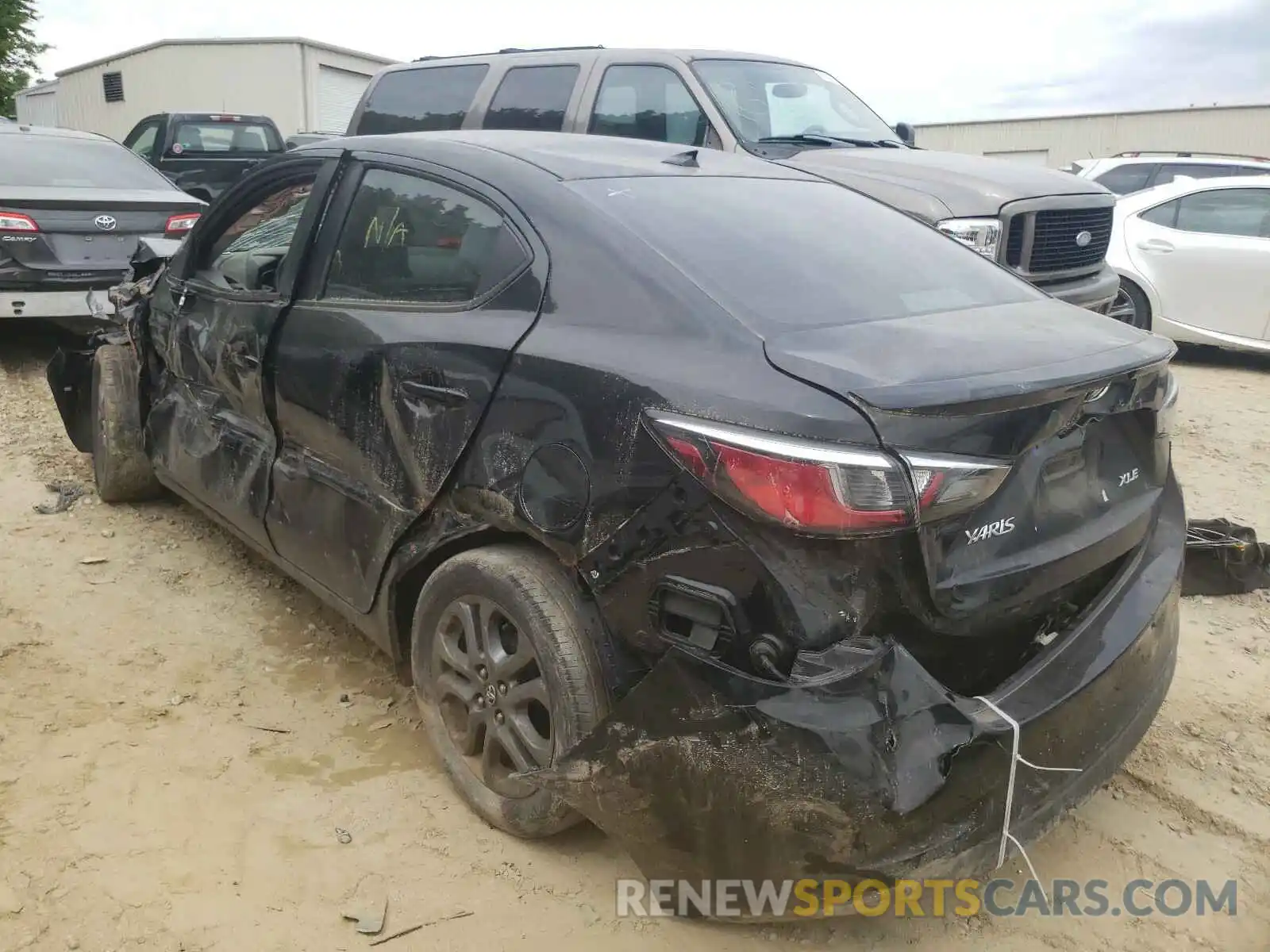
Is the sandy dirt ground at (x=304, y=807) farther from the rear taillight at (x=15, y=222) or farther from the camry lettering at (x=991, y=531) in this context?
the rear taillight at (x=15, y=222)

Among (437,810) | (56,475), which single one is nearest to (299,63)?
(56,475)

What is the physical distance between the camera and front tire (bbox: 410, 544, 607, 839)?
232cm

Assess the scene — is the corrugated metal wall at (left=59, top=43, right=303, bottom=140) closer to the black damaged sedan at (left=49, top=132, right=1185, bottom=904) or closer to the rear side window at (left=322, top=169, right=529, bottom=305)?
the rear side window at (left=322, top=169, right=529, bottom=305)

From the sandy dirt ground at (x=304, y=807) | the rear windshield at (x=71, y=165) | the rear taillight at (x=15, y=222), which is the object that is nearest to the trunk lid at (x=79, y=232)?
the rear taillight at (x=15, y=222)

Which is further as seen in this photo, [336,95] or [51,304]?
[336,95]

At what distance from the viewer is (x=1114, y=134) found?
27.6 metres

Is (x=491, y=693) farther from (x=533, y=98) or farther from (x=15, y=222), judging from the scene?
(x=15, y=222)

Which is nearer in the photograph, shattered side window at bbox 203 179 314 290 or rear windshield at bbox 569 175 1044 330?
rear windshield at bbox 569 175 1044 330

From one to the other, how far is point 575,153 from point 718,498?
1.38 metres

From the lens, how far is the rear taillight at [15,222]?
6.39 m

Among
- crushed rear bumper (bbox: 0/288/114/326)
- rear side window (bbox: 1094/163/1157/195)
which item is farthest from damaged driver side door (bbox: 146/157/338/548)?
rear side window (bbox: 1094/163/1157/195)

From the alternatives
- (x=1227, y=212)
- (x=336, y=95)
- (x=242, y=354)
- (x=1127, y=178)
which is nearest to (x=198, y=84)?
(x=336, y=95)

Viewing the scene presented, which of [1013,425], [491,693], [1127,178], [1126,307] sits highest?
[1127,178]

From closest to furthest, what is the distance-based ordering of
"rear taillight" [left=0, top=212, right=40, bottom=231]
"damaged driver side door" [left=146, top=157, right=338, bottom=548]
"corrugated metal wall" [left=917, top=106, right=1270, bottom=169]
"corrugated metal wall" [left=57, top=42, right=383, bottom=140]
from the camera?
"damaged driver side door" [left=146, top=157, right=338, bottom=548] → "rear taillight" [left=0, top=212, right=40, bottom=231] → "corrugated metal wall" [left=57, top=42, right=383, bottom=140] → "corrugated metal wall" [left=917, top=106, right=1270, bottom=169]
